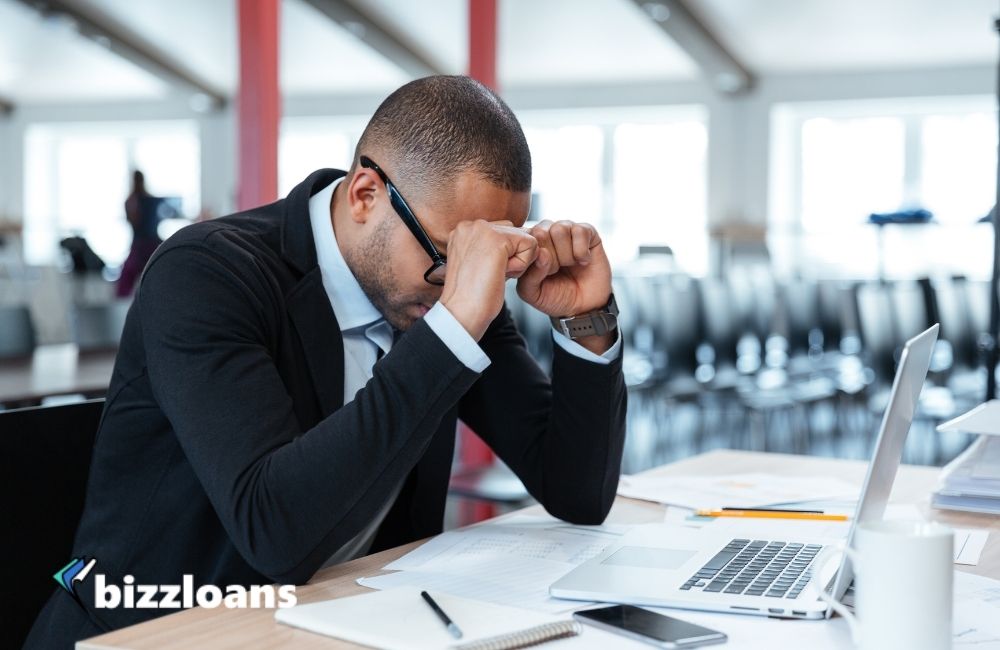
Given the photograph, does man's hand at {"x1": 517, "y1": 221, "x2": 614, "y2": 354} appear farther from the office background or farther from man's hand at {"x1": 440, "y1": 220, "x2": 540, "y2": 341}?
the office background

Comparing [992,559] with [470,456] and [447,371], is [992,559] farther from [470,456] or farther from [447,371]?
[470,456]

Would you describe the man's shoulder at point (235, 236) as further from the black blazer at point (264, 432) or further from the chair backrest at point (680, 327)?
the chair backrest at point (680, 327)

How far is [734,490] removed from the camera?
165 cm

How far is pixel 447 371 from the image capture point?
1.14 meters

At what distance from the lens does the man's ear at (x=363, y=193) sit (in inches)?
52.4

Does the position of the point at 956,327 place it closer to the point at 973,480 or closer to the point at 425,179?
the point at 973,480

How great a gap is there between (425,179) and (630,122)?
11.5m

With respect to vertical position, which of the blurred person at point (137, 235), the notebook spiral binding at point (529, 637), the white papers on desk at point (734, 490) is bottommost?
the notebook spiral binding at point (529, 637)

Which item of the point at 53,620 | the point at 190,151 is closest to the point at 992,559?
the point at 53,620

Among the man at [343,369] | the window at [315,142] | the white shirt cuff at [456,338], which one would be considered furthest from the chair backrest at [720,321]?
the window at [315,142]

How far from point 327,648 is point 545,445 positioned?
2.16ft

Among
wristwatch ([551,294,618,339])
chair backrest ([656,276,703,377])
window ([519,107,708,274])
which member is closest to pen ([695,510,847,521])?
wristwatch ([551,294,618,339])

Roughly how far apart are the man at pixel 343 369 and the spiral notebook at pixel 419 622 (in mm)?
113

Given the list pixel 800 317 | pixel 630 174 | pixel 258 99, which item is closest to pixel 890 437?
pixel 258 99
